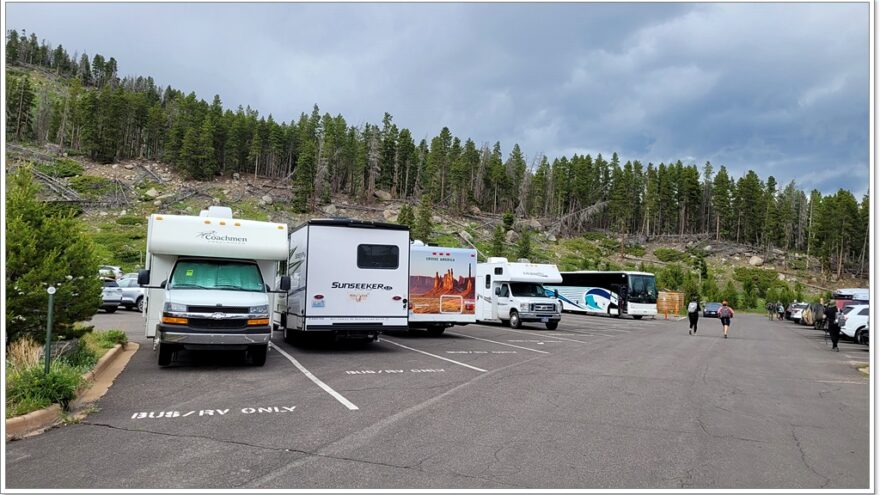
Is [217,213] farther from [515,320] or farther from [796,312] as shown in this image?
[796,312]

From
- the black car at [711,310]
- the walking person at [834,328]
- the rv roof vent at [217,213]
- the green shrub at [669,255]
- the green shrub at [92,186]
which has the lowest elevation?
the black car at [711,310]

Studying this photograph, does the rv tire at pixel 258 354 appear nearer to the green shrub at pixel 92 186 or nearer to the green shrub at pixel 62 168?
the green shrub at pixel 92 186

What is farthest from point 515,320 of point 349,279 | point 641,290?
point 641,290

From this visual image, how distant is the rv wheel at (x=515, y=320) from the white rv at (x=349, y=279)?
1226 cm

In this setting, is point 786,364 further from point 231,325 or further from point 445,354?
point 231,325

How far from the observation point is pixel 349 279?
14.6 m

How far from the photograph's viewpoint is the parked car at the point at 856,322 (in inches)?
963

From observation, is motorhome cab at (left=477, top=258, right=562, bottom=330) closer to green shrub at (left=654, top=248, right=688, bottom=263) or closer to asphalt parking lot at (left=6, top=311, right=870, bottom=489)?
asphalt parking lot at (left=6, top=311, right=870, bottom=489)

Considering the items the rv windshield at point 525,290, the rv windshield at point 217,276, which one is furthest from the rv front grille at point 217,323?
the rv windshield at point 525,290

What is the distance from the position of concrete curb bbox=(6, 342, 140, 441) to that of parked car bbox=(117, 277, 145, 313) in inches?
782

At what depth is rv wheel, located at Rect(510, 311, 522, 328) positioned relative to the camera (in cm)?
2664

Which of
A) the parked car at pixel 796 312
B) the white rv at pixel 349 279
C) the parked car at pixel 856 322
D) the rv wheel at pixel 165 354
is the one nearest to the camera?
the rv wheel at pixel 165 354

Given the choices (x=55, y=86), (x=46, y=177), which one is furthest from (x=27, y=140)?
(x=55, y=86)

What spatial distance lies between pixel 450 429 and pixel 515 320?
65.4 ft
